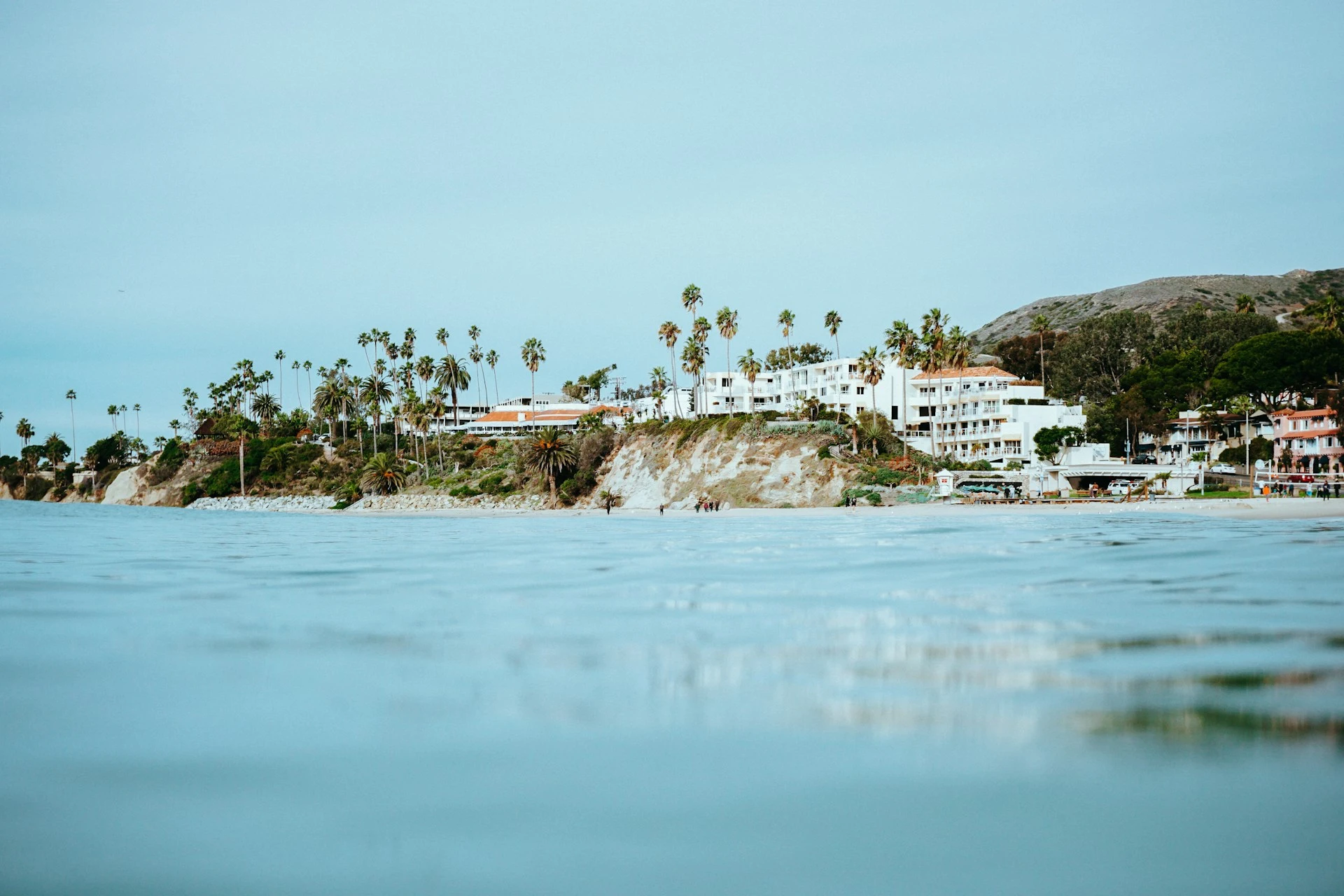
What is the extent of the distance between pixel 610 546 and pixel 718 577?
29.8 ft

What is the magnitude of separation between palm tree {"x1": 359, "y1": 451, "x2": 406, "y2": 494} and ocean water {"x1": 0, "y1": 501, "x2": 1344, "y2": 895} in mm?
90345

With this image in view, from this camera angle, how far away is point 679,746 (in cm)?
479

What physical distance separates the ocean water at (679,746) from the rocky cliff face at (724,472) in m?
60.3

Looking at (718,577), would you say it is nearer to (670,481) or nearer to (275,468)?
(670,481)

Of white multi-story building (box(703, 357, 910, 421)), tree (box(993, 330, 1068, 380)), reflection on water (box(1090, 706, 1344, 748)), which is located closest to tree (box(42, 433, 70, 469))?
white multi-story building (box(703, 357, 910, 421))

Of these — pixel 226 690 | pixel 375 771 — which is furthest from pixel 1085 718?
pixel 226 690

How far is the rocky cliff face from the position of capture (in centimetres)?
7175

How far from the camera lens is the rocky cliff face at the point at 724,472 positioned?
71750mm

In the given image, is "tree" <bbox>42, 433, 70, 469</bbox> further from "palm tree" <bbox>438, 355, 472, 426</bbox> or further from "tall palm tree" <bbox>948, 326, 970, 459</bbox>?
"tall palm tree" <bbox>948, 326, 970, 459</bbox>

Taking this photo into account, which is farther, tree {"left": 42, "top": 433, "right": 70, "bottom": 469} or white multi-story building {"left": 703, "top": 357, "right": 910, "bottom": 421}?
tree {"left": 42, "top": 433, "right": 70, "bottom": 469}

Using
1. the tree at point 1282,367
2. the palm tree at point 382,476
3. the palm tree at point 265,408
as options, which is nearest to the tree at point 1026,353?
the tree at point 1282,367

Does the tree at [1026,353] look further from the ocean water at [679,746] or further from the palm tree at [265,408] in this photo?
the ocean water at [679,746]

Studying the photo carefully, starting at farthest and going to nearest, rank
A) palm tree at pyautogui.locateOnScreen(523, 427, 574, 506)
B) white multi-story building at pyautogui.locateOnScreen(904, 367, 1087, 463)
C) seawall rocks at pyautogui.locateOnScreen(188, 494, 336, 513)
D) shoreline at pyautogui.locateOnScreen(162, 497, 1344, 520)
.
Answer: seawall rocks at pyautogui.locateOnScreen(188, 494, 336, 513) < palm tree at pyautogui.locateOnScreen(523, 427, 574, 506) < white multi-story building at pyautogui.locateOnScreen(904, 367, 1087, 463) < shoreline at pyautogui.locateOnScreen(162, 497, 1344, 520)

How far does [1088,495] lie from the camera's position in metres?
59.8
